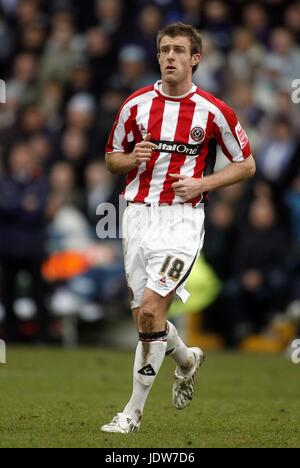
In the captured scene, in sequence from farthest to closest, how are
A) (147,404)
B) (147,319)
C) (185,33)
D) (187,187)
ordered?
(147,404) → (185,33) → (187,187) → (147,319)

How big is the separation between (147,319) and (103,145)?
9340 millimetres

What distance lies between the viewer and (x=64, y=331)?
1448cm

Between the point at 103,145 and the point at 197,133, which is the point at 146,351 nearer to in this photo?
the point at 197,133

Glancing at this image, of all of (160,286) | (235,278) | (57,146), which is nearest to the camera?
→ (160,286)

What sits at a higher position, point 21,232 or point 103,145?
point 103,145

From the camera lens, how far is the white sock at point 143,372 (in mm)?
7062

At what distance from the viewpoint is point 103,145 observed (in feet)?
53.0

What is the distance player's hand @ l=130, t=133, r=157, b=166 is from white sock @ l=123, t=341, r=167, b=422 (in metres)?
1.14

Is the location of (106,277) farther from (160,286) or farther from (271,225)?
(160,286)

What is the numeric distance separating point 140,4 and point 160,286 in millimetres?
11917

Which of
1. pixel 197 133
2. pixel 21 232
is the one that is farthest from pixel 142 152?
pixel 21 232
